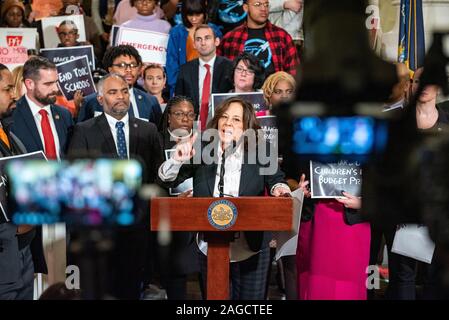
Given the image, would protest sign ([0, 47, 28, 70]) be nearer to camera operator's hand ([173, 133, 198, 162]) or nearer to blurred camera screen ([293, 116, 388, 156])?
camera operator's hand ([173, 133, 198, 162])

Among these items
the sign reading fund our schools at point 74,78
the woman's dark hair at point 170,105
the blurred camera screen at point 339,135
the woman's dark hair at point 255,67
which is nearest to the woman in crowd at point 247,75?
the woman's dark hair at point 255,67

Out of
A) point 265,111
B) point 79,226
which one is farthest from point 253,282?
point 79,226

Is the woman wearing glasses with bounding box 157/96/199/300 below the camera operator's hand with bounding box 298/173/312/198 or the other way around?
below

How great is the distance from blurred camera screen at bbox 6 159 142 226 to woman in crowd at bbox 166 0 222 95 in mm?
3897

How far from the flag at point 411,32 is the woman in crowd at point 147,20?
8.73 feet

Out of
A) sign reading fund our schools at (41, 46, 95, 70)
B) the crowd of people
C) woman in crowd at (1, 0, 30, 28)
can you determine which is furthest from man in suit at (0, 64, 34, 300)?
woman in crowd at (1, 0, 30, 28)

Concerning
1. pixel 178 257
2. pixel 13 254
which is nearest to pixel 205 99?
pixel 178 257

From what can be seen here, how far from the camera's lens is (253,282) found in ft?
15.4

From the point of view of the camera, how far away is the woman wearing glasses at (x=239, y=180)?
4.62 metres

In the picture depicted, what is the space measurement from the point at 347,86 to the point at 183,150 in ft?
7.53

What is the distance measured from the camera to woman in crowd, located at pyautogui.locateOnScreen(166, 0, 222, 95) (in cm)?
712

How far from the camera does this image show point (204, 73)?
21.4ft

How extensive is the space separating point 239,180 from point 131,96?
1.66m

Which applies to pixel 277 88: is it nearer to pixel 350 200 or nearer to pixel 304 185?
pixel 304 185
